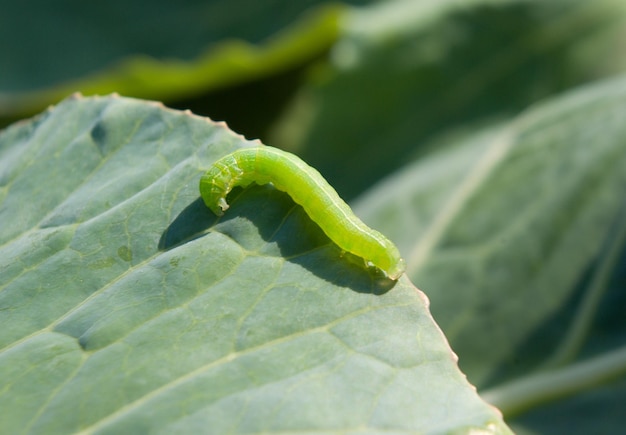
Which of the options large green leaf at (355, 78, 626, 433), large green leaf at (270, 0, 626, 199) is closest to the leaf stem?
large green leaf at (355, 78, 626, 433)

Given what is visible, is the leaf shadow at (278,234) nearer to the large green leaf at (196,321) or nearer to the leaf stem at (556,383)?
the large green leaf at (196,321)

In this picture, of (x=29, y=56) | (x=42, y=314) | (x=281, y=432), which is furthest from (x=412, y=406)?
(x=29, y=56)

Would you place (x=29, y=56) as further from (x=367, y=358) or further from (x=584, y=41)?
(x=367, y=358)

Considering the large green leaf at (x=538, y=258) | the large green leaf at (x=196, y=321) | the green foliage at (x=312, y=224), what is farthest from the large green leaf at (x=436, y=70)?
the large green leaf at (x=196, y=321)

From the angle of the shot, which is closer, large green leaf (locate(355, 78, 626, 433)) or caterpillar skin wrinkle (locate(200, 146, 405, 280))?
caterpillar skin wrinkle (locate(200, 146, 405, 280))

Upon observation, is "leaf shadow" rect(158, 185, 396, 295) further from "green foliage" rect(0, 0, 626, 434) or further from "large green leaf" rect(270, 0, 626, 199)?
"large green leaf" rect(270, 0, 626, 199)

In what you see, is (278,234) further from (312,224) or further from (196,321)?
(196,321)

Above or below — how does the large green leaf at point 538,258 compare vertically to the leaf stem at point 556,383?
above
